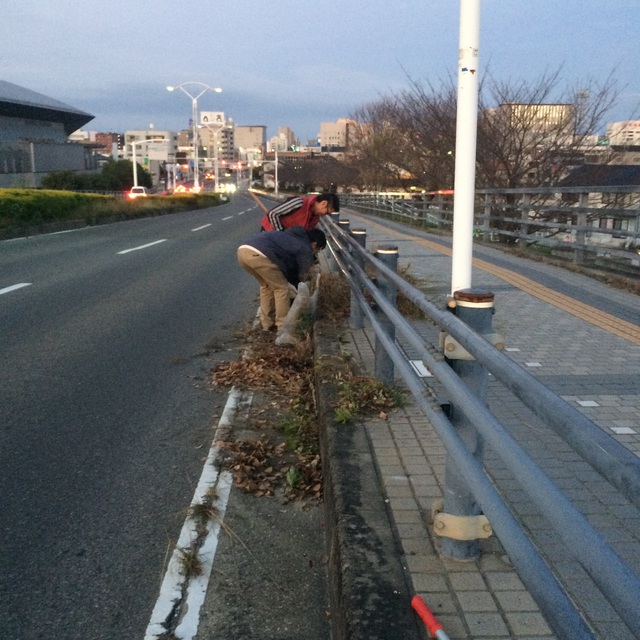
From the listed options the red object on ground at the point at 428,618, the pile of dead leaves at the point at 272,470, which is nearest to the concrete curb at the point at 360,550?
the red object on ground at the point at 428,618

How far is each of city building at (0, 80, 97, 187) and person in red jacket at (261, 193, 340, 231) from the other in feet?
185

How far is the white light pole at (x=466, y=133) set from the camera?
541 centimetres

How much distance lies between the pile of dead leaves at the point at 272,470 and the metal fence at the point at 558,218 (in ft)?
23.5

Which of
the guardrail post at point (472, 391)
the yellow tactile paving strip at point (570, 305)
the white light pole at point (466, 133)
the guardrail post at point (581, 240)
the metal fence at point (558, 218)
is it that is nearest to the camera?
the guardrail post at point (472, 391)

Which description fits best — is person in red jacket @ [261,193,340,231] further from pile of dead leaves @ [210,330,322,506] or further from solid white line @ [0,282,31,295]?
solid white line @ [0,282,31,295]

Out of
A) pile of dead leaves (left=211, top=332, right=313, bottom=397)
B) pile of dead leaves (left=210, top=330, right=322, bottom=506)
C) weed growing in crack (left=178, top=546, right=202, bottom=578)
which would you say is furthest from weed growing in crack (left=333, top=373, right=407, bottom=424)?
weed growing in crack (left=178, top=546, right=202, bottom=578)

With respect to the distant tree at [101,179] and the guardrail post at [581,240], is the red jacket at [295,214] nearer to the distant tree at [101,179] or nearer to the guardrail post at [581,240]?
the guardrail post at [581,240]

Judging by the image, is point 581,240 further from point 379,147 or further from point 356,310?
point 379,147

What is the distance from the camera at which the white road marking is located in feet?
10.2

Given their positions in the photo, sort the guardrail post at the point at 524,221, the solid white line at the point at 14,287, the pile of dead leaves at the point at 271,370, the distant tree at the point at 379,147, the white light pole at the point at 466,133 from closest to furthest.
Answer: the white light pole at the point at 466,133 → the pile of dead leaves at the point at 271,370 → the solid white line at the point at 14,287 → the guardrail post at the point at 524,221 → the distant tree at the point at 379,147

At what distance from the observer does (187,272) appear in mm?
14359

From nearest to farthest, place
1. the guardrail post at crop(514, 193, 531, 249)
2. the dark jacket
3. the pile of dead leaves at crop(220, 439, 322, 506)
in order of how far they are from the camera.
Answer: the pile of dead leaves at crop(220, 439, 322, 506) → the dark jacket → the guardrail post at crop(514, 193, 531, 249)

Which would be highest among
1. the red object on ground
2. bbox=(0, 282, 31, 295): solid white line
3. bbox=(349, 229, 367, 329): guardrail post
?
bbox=(349, 229, 367, 329): guardrail post

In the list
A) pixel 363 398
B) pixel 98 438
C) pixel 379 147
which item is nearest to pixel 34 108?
pixel 379 147
